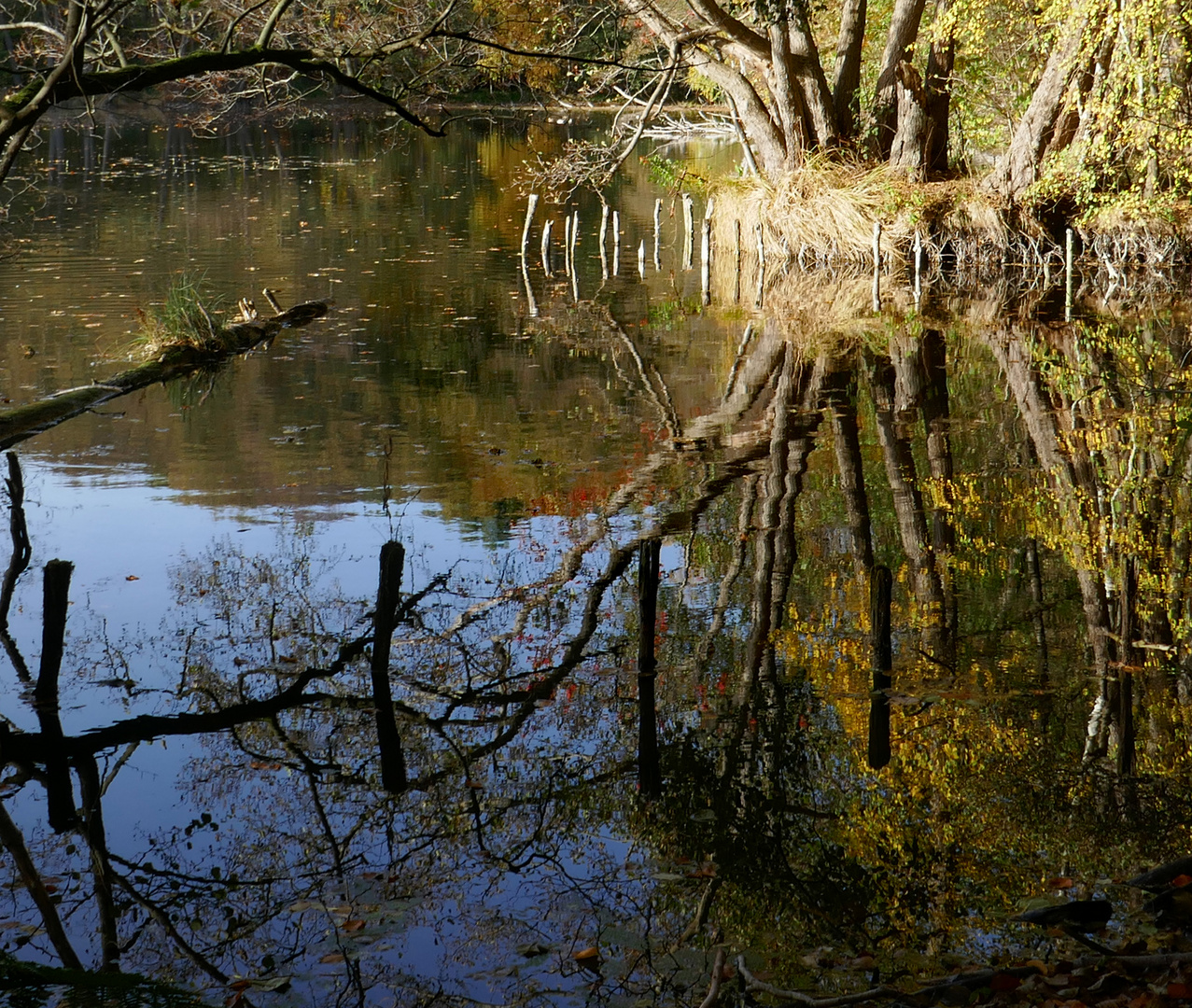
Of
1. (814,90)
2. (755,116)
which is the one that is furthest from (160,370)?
(814,90)

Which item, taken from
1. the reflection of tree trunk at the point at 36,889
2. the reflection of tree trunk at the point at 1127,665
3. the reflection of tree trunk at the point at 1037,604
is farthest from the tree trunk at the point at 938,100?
the reflection of tree trunk at the point at 36,889

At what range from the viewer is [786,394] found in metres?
17.5

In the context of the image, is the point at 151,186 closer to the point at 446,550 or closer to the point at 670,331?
the point at 670,331

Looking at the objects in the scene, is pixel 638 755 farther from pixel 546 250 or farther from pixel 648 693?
pixel 546 250

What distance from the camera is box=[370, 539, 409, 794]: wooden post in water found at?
24.6 feet

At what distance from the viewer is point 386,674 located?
26.0 feet

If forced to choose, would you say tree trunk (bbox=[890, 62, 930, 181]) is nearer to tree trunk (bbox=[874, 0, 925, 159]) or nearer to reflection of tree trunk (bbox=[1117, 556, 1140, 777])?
tree trunk (bbox=[874, 0, 925, 159])

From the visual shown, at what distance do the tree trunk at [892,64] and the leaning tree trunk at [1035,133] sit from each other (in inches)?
94.6

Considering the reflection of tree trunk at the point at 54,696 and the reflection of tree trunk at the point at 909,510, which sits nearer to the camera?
the reflection of tree trunk at the point at 54,696

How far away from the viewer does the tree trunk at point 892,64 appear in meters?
25.2

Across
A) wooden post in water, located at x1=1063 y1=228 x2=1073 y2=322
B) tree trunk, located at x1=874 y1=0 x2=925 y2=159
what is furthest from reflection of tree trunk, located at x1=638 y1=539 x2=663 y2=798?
tree trunk, located at x1=874 y1=0 x2=925 y2=159

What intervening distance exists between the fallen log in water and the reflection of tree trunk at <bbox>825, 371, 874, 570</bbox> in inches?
356

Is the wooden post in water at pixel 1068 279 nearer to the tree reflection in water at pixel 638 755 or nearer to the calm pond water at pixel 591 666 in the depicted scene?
the calm pond water at pixel 591 666

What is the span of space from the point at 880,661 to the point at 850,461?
658cm
